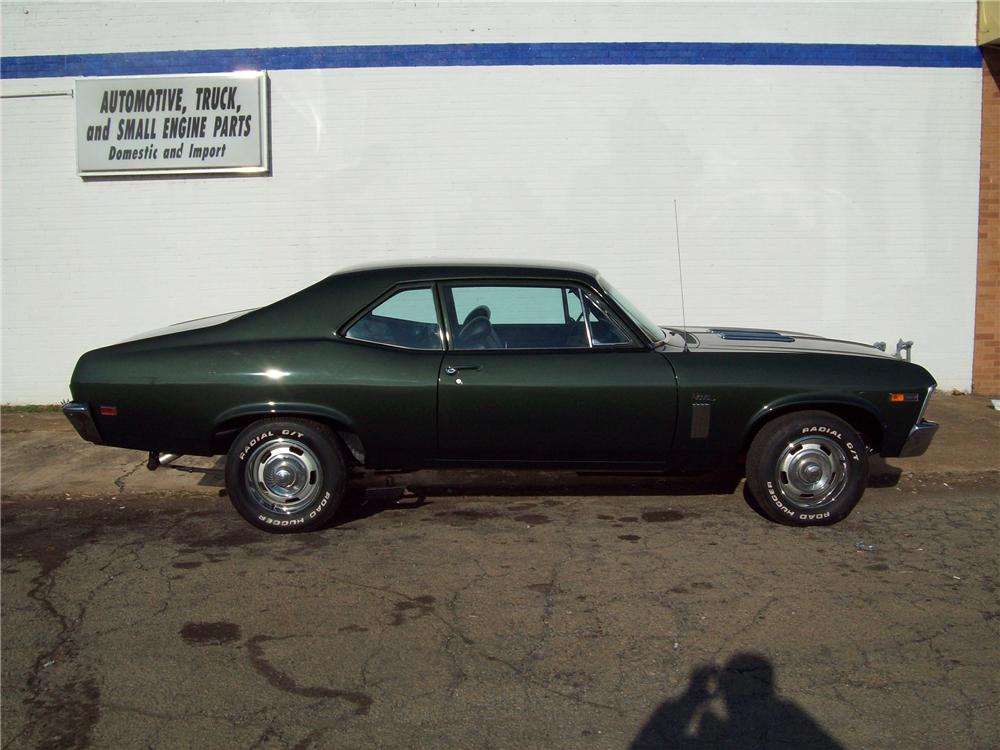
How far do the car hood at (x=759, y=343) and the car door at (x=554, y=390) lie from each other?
0.50 meters

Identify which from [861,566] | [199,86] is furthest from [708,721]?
[199,86]

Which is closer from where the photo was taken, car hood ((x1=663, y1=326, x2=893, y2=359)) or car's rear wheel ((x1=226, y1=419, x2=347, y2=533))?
car's rear wheel ((x1=226, y1=419, x2=347, y2=533))

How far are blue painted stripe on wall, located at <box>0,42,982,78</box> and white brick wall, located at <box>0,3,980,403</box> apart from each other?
0.33 feet

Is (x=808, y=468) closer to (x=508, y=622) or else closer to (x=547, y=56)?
(x=508, y=622)

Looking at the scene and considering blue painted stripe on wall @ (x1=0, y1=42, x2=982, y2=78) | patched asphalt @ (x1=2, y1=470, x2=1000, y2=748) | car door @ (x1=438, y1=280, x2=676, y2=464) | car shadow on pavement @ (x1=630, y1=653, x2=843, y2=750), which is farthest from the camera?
blue painted stripe on wall @ (x1=0, y1=42, x2=982, y2=78)

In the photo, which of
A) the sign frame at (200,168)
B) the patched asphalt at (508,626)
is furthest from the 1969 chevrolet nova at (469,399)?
the sign frame at (200,168)

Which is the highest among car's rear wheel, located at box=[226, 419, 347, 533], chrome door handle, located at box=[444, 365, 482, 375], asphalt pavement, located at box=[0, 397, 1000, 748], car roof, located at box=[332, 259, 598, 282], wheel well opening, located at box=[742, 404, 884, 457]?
car roof, located at box=[332, 259, 598, 282]

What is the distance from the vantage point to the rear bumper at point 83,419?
5.79 meters

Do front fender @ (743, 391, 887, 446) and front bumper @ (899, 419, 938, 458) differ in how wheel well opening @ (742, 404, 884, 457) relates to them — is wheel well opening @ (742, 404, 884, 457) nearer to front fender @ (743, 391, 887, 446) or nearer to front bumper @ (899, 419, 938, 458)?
front fender @ (743, 391, 887, 446)

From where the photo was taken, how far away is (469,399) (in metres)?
5.70

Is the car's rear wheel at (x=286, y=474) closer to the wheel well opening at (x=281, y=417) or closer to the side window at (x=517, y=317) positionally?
the wheel well opening at (x=281, y=417)

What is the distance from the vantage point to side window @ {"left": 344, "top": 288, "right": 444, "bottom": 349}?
19.3ft

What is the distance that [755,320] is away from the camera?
1014cm

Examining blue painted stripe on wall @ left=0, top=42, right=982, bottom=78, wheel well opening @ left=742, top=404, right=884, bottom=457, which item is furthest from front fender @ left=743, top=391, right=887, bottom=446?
blue painted stripe on wall @ left=0, top=42, right=982, bottom=78
